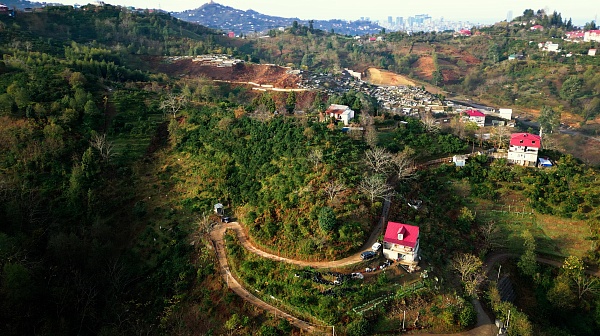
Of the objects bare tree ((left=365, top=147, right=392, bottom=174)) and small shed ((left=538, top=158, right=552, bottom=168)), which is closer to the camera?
bare tree ((left=365, top=147, right=392, bottom=174))

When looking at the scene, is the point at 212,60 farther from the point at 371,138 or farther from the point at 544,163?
the point at 544,163

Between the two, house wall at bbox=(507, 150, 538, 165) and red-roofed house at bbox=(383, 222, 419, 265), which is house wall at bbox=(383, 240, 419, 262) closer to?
red-roofed house at bbox=(383, 222, 419, 265)

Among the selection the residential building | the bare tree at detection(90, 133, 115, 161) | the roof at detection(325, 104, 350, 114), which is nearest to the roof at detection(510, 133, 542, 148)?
the roof at detection(325, 104, 350, 114)

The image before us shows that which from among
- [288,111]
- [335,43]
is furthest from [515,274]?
[335,43]

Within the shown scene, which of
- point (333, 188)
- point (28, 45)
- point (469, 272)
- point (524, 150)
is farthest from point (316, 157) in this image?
point (28, 45)

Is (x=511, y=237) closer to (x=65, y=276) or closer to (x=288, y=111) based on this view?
(x=288, y=111)

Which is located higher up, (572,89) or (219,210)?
(572,89)

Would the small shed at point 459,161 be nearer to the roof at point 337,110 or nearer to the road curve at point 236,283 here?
the roof at point 337,110
